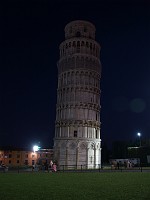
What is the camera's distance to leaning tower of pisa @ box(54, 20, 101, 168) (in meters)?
73.8

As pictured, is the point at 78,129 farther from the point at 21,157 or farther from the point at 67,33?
the point at 21,157

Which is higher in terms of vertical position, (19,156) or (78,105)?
(78,105)

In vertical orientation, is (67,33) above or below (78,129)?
above

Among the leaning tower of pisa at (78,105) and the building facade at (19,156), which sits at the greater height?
the leaning tower of pisa at (78,105)

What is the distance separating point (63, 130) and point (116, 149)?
2278 inches

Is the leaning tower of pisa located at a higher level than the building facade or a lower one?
higher

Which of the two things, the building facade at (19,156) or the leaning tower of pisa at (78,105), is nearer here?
the leaning tower of pisa at (78,105)

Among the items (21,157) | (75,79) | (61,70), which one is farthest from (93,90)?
(21,157)

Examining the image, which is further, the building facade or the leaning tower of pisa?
the building facade

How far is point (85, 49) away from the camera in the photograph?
80688 mm

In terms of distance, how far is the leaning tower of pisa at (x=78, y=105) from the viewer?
7375 cm

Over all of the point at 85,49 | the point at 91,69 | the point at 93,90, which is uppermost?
the point at 85,49

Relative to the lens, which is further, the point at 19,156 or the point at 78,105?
the point at 19,156

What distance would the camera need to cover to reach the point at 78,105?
75.4 meters
